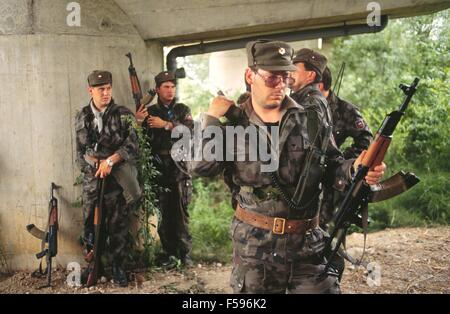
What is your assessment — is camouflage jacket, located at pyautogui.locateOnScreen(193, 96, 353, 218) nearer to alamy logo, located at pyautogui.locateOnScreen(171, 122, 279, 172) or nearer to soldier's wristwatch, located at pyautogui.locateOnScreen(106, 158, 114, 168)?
alamy logo, located at pyautogui.locateOnScreen(171, 122, 279, 172)

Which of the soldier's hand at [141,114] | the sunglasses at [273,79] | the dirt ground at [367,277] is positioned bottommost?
the dirt ground at [367,277]

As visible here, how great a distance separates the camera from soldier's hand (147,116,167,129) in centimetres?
578

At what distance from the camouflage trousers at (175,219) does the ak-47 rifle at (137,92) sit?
3.54 ft

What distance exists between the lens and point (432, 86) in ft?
23.7

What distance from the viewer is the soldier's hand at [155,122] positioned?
19.0ft

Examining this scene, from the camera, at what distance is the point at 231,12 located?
571 centimetres

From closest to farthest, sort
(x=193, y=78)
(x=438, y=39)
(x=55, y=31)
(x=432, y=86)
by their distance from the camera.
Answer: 1. (x=55, y=31)
2. (x=432, y=86)
3. (x=438, y=39)
4. (x=193, y=78)

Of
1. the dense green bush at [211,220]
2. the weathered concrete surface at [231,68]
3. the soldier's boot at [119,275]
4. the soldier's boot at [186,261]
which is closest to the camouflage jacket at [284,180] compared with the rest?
the soldier's boot at [119,275]

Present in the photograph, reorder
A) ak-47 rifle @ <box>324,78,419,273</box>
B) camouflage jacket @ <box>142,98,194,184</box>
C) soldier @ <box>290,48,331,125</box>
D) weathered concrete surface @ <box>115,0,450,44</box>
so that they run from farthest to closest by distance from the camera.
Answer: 1. camouflage jacket @ <box>142,98,194,184</box>
2. weathered concrete surface @ <box>115,0,450,44</box>
3. soldier @ <box>290,48,331,125</box>
4. ak-47 rifle @ <box>324,78,419,273</box>

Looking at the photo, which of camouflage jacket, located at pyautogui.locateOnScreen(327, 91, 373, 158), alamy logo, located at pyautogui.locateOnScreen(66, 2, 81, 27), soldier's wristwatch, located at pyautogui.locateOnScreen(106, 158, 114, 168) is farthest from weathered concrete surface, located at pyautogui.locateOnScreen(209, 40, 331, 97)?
soldier's wristwatch, located at pyautogui.locateOnScreen(106, 158, 114, 168)

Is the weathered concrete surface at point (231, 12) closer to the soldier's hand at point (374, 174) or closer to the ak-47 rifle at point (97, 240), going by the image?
the ak-47 rifle at point (97, 240)

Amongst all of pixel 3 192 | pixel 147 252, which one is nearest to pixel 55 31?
pixel 3 192
